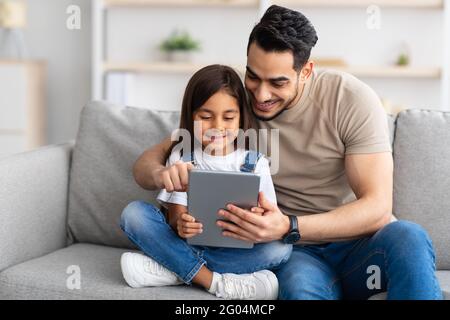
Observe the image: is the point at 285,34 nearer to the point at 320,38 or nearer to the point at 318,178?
the point at 318,178

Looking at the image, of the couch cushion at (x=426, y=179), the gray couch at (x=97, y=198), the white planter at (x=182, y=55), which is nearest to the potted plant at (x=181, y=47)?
the white planter at (x=182, y=55)

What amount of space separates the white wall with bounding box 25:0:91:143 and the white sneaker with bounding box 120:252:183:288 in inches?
122

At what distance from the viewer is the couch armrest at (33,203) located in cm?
195

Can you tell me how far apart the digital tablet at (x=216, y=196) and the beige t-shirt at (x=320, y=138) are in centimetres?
27

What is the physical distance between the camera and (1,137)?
436 cm

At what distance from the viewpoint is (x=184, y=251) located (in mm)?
1741

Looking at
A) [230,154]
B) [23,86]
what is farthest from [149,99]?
[230,154]

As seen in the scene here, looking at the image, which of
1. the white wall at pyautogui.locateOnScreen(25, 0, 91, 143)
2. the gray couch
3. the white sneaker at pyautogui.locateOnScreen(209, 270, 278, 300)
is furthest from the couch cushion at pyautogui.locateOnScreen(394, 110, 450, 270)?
the white wall at pyautogui.locateOnScreen(25, 0, 91, 143)

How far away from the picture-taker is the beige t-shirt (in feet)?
6.17

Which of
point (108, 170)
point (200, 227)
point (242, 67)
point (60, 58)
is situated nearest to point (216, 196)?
point (200, 227)

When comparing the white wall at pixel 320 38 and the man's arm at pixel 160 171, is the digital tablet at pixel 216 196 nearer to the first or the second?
the man's arm at pixel 160 171

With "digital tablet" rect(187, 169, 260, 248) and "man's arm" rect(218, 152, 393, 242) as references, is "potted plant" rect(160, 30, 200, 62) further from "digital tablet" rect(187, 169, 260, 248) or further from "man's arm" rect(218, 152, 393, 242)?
"digital tablet" rect(187, 169, 260, 248)

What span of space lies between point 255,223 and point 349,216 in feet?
0.85
